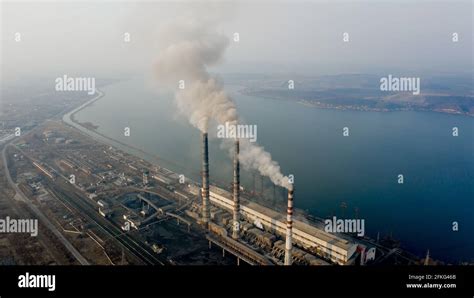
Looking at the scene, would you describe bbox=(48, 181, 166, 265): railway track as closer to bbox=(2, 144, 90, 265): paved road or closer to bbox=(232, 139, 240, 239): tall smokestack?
bbox=(2, 144, 90, 265): paved road

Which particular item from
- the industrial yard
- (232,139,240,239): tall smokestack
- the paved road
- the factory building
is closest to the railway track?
the industrial yard

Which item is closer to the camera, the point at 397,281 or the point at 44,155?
the point at 397,281

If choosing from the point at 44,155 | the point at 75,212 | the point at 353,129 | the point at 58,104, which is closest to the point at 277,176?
the point at 75,212

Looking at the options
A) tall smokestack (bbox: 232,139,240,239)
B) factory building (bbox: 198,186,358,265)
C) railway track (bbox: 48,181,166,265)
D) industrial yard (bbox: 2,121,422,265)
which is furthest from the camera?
tall smokestack (bbox: 232,139,240,239)

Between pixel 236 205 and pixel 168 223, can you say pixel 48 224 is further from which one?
pixel 236 205

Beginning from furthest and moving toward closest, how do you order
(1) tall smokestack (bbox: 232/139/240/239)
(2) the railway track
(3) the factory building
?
1. (1) tall smokestack (bbox: 232/139/240/239)
2. (2) the railway track
3. (3) the factory building

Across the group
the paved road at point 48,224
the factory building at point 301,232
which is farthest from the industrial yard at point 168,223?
the paved road at point 48,224

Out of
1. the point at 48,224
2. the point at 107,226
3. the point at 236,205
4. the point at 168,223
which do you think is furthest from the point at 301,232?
the point at 48,224

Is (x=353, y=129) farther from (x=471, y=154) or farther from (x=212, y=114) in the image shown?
(x=212, y=114)
